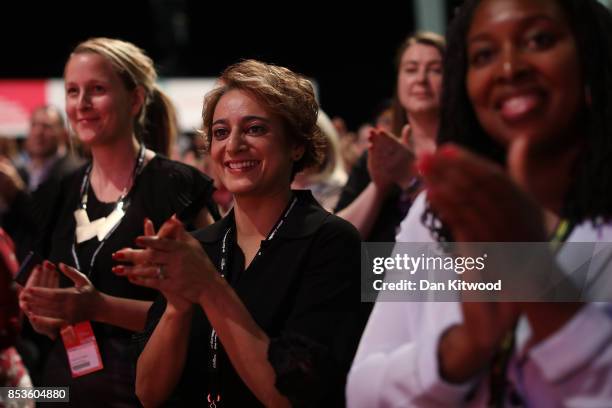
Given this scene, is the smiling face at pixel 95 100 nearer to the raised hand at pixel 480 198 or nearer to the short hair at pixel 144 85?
the short hair at pixel 144 85

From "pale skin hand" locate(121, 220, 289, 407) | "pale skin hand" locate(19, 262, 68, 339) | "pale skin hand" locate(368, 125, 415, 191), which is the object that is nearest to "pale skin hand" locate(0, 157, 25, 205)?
"pale skin hand" locate(19, 262, 68, 339)

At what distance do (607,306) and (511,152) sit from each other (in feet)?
0.80

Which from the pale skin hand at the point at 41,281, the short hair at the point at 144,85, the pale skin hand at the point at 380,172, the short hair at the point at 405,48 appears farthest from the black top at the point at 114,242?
the short hair at the point at 405,48

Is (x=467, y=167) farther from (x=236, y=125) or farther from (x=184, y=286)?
(x=236, y=125)

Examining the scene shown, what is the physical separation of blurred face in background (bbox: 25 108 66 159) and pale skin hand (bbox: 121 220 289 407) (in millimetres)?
4298

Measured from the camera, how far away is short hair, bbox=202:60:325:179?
2094 millimetres

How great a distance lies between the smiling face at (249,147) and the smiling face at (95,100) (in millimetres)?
738

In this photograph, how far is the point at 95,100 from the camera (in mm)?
2729

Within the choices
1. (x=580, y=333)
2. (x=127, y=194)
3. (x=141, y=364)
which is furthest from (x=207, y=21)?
(x=580, y=333)

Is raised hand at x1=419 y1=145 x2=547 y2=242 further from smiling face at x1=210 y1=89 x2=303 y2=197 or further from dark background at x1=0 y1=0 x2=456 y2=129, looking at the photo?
dark background at x1=0 y1=0 x2=456 y2=129

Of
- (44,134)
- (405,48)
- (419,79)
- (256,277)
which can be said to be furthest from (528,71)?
(44,134)

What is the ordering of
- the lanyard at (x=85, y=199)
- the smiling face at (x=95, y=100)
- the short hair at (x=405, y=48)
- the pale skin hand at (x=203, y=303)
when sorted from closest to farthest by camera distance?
the pale skin hand at (x=203, y=303)
the lanyard at (x=85, y=199)
the smiling face at (x=95, y=100)
the short hair at (x=405, y=48)

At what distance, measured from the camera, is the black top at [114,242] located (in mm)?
2455

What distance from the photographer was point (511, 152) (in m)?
1.08
